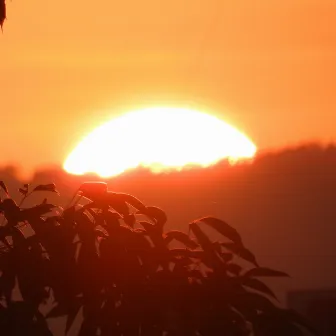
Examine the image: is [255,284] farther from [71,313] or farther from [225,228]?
[71,313]

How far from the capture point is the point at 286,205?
78188 millimetres

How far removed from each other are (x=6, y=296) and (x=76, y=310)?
264mm

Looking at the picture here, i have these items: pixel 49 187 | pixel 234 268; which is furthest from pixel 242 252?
pixel 49 187

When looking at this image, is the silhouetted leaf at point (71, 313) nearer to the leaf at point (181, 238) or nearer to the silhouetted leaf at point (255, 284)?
the leaf at point (181, 238)

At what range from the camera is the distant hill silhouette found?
204ft

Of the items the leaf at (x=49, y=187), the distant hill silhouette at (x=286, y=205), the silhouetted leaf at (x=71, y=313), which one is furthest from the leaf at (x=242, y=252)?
the distant hill silhouette at (x=286, y=205)

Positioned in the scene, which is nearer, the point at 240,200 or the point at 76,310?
the point at 76,310

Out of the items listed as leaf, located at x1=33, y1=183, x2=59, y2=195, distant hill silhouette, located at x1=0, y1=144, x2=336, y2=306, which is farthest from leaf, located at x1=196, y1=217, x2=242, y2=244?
distant hill silhouette, located at x1=0, y1=144, x2=336, y2=306

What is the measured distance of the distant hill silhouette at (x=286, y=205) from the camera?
204ft

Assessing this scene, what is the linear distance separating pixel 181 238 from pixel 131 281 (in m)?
0.30

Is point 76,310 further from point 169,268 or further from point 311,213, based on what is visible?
point 311,213

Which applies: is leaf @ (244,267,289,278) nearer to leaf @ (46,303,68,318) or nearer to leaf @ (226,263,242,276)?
leaf @ (226,263,242,276)

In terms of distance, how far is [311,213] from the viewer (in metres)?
78.2

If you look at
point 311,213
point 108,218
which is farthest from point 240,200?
point 108,218
